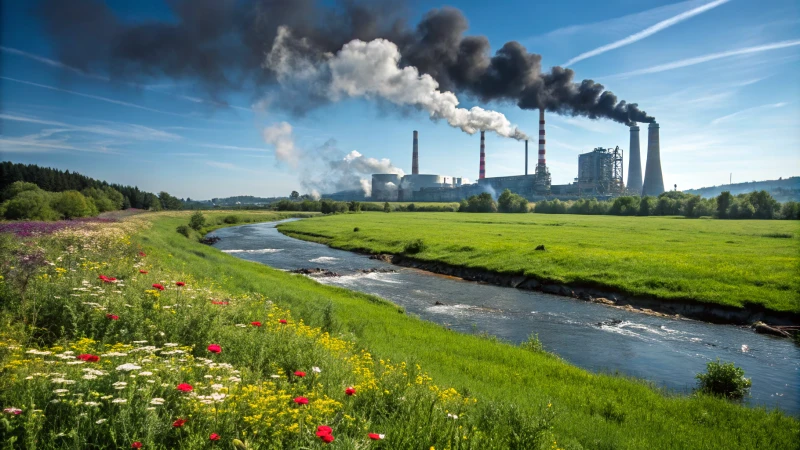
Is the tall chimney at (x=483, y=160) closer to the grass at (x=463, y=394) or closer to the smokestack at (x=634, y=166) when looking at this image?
the smokestack at (x=634, y=166)

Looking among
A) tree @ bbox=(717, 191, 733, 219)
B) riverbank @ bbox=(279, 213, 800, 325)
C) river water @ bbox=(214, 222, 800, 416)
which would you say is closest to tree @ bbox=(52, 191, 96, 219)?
river water @ bbox=(214, 222, 800, 416)

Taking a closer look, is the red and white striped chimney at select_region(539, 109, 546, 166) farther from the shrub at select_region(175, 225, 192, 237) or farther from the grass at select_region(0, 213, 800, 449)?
the grass at select_region(0, 213, 800, 449)

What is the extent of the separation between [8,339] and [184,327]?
257 centimetres

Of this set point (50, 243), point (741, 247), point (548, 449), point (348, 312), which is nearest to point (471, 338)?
point (348, 312)

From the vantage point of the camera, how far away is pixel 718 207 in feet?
Answer: 296

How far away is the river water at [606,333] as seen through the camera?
15.5 metres

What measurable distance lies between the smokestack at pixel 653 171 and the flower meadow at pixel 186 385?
6282 inches

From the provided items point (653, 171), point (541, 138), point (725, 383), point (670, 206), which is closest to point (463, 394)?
point (725, 383)

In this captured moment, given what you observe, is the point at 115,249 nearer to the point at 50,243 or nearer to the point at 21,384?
the point at 50,243

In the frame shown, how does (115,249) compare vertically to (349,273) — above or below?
above

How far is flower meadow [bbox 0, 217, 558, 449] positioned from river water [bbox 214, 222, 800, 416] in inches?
417

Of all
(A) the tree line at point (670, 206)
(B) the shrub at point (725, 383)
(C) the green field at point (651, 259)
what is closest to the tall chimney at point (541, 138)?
(A) the tree line at point (670, 206)

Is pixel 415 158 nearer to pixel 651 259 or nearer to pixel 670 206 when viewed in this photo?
pixel 670 206

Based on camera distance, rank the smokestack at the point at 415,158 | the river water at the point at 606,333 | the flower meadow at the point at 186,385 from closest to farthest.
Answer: the flower meadow at the point at 186,385 < the river water at the point at 606,333 < the smokestack at the point at 415,158
